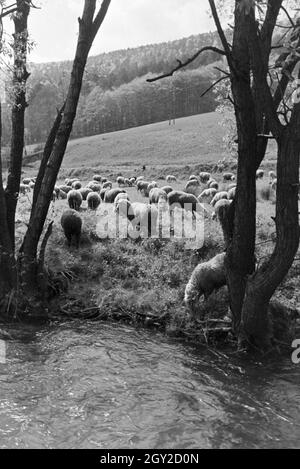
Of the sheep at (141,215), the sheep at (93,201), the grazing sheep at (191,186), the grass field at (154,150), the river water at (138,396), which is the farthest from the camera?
the grass field at (154,150)

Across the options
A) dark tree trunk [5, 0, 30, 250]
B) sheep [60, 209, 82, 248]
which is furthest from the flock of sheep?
dark tree trunk [5, 0, 30, 250]

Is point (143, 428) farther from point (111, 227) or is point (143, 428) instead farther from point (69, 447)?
point (111, 227)

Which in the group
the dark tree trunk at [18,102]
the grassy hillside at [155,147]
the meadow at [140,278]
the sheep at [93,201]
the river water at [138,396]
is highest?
the grassy hillside at [155,147]

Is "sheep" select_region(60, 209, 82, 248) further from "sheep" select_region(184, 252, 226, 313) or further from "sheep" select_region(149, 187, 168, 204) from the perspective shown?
"sheep" select_region(149, 187, 168, 204)

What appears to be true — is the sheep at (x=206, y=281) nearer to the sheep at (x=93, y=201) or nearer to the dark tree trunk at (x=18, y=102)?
the dark tree trunk at (x=18, y=102)

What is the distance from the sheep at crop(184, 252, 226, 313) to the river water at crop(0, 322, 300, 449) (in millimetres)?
1616

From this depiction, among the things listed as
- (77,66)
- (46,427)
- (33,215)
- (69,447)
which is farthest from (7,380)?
(77,66)

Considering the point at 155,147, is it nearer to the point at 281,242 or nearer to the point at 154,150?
the point at 154,150

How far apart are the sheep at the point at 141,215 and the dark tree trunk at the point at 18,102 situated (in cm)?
517

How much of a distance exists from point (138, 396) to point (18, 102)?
28.0ft

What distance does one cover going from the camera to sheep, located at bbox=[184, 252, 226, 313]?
12.7 metres

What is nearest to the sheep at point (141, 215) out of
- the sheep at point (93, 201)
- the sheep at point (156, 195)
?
the sheep at point (93, 201)

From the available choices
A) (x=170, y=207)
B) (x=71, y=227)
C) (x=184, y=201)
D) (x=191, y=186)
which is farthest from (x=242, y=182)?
(x=191, y=186)

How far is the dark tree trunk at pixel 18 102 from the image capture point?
42.6ft
